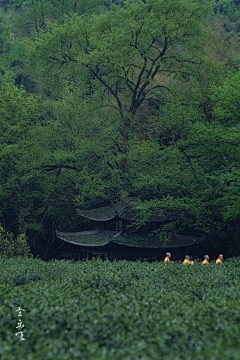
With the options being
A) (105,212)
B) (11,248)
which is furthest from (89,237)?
(11,248)

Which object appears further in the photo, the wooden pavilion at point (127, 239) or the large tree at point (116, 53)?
the large tree at point (116, 53)

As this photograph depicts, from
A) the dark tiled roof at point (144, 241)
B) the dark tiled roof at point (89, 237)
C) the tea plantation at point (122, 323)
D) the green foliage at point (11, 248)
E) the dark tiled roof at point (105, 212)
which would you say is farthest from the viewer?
the dark tiled roof at point (105, 212)

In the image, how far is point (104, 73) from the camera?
26.2m

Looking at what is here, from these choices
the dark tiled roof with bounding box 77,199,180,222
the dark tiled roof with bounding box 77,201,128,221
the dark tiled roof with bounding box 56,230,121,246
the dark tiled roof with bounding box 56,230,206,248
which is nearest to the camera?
the dark tiled roof with bounding box 56,230,206,248

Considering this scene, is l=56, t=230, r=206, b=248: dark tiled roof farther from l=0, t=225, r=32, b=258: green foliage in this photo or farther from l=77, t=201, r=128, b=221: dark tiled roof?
l=0, t=225, r=32, b=258: green foliage

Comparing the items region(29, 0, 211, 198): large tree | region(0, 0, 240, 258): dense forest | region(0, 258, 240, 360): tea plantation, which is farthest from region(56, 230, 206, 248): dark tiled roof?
region(0, 258, 240, 360): tea plantation

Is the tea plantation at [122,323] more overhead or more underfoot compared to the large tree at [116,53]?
more underfoot

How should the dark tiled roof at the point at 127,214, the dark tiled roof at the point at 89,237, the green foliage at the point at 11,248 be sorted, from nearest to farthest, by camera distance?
the green foliage at the point at 11,248 < the dark tiled roof at the point at 127,214 < the dark tiled roof at the point at 89,237

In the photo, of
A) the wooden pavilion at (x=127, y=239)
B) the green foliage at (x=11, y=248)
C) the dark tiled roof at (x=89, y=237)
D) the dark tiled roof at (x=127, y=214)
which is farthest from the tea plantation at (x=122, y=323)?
the dark tiled roof at (x=89, y=237)

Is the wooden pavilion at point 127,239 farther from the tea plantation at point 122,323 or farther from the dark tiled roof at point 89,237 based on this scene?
the tea plantation at point 122,323

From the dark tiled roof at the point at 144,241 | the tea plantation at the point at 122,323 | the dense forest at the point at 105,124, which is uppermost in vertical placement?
the dense forest at the point at 105,124

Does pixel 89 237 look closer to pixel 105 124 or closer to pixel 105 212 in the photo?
pixel 105 212

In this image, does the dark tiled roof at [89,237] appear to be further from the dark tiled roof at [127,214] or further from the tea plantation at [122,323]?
the tea plantation at [122,323]

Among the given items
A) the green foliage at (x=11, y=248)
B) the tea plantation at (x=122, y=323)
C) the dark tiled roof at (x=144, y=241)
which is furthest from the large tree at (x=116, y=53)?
the tea plantation at (x=122, y=323)
